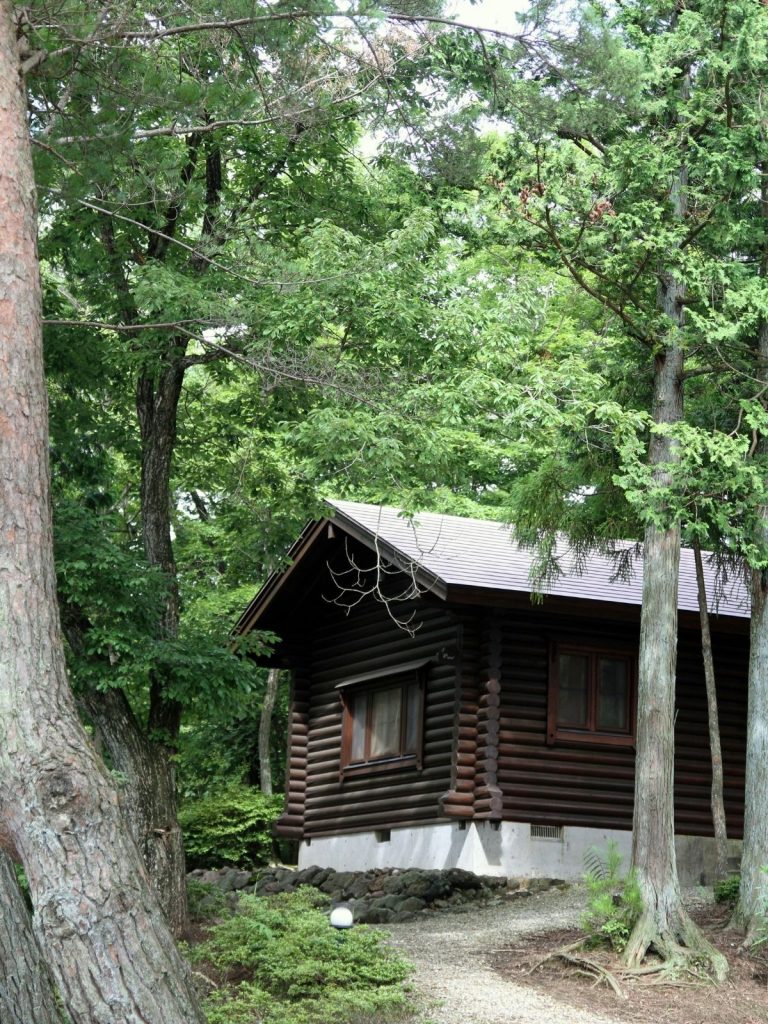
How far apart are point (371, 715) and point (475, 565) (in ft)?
11.2

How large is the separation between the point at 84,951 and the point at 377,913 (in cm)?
895

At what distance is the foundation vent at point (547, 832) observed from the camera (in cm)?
1650

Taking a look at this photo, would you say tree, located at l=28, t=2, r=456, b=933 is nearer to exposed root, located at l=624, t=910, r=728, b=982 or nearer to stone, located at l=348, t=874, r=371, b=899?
stone, located at l=348, t=874, r=371, b=899

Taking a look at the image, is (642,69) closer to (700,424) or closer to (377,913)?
(700,424)

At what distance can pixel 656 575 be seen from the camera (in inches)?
464

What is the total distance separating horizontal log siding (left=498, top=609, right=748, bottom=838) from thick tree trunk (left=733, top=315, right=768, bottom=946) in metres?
4.60

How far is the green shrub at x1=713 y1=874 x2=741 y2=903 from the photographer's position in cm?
1273

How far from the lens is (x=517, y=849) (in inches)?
640

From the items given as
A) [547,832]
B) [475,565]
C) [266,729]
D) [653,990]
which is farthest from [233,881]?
[266,729]

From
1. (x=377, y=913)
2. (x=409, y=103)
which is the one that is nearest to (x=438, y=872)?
(x=377, y=913)

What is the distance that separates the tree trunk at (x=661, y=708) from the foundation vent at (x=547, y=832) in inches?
199

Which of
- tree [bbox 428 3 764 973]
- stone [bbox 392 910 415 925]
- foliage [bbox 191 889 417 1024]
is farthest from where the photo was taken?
stone [bbox 392 910 415 925]

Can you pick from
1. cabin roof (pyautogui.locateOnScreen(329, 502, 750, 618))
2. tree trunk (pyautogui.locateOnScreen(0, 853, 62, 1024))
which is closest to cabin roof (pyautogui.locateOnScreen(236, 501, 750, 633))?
cabin roof (pyautogui.locateOnScreen(329, 502, 750, 618))

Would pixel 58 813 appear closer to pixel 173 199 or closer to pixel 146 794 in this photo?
pixel 146 794
